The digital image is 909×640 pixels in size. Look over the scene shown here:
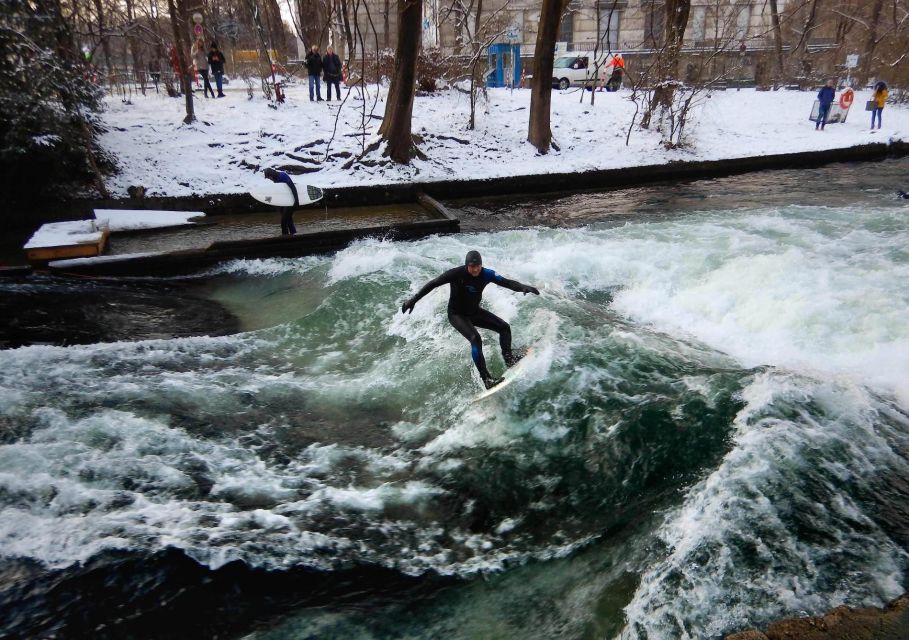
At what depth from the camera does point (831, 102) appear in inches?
859

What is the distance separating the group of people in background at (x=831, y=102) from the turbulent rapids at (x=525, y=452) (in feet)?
49.5

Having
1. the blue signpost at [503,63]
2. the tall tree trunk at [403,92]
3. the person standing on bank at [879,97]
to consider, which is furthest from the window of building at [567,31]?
the tall tree trunk at [403,92]

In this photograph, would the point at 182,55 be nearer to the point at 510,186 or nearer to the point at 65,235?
the point at 65,235

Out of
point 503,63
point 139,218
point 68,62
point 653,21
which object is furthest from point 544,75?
point 68,62

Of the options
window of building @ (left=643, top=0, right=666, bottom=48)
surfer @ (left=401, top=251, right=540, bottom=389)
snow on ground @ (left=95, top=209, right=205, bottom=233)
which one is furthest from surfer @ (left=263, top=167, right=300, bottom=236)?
window of building @ (left=643, top=0, right=666, bottom=48)

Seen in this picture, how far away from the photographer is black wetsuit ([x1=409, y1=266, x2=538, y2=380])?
689cm

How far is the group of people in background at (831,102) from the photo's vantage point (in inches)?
808

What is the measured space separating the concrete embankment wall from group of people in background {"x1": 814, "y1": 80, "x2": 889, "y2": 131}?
1.78 meters

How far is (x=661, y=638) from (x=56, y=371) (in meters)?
7.31

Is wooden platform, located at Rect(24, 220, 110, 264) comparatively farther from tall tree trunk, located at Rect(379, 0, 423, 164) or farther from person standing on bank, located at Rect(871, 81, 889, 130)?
person standing on bank, located at Rect(871, 81, 889, 130)

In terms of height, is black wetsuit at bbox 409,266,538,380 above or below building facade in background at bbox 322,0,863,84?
below

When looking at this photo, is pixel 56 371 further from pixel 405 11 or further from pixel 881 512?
pixel 405 11

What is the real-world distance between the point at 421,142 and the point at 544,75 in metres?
4.39

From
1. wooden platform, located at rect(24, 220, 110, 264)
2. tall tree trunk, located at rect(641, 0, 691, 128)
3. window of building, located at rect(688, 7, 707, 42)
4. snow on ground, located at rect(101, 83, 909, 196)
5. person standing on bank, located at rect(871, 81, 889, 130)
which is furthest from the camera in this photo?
window of building, located at rect(688, 7, 707, 42)
